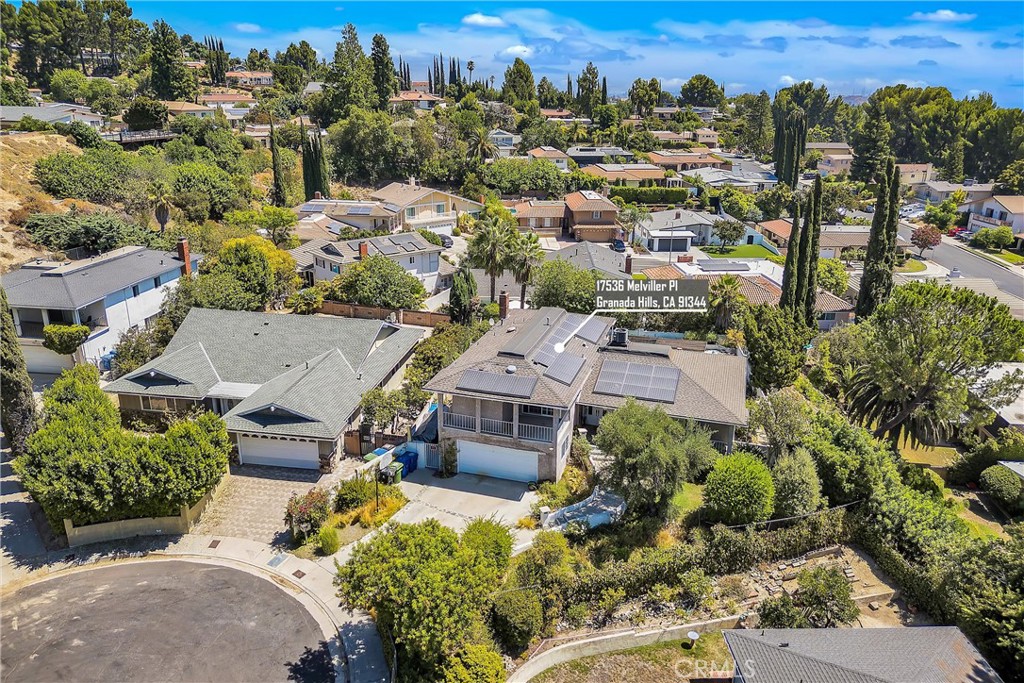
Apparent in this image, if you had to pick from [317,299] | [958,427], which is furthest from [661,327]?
[317,299]

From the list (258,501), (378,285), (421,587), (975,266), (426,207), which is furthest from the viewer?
(975,266)

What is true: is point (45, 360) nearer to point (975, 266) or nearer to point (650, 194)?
point (650, 194)

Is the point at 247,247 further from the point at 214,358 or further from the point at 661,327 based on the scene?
the point at 661,327

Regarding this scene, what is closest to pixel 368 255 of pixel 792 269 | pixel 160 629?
pixel 792 269

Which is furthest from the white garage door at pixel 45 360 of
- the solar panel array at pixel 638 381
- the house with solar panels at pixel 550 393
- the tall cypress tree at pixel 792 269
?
the tall cypress tree at pixel 792 269

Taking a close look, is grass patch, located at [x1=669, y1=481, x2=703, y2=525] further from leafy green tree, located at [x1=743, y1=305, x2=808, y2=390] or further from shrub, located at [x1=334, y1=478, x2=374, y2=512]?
shrub, located at [x1=334, y1=478, x2=374, y2=512]

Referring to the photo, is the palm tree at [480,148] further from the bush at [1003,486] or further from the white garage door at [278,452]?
the bush at [1003,486]
